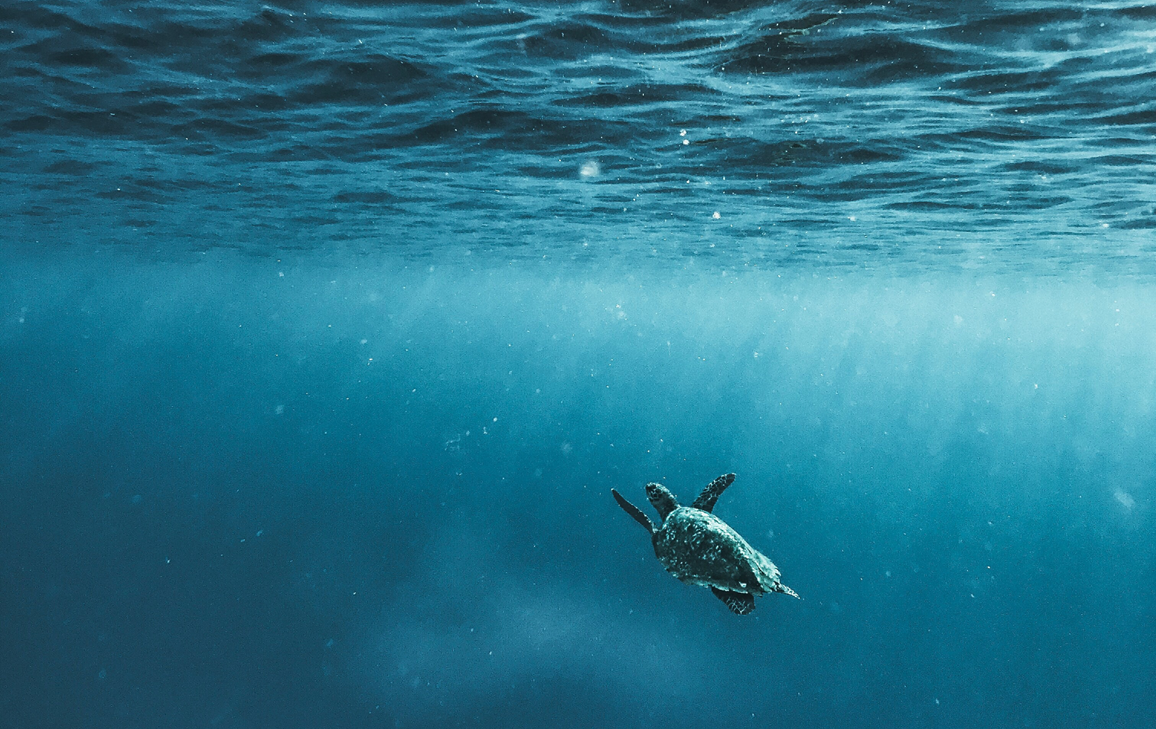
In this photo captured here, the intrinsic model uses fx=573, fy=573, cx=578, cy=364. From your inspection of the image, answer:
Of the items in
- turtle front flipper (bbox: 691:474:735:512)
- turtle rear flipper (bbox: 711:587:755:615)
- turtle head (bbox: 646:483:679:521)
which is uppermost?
turtle rear flipper (bbox: 711:587:755:615)

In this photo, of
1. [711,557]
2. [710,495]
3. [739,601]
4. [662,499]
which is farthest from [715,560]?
[662,499]

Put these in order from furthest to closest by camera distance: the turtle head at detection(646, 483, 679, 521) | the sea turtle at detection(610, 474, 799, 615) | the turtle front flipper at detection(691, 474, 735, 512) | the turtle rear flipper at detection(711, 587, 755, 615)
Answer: the turtle head at detection(646, 483, 679, 521) → the turtle front flipper at detection(691, 474, 735, 512) → the sea turtle at detection(610, 474, 799, 615) → the turtle rear flipper at detection(711, 587, 755, 615)

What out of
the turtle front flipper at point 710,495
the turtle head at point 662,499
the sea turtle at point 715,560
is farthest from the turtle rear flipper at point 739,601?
the turtle head at point 662,499

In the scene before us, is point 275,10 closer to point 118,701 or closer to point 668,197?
point 668,197

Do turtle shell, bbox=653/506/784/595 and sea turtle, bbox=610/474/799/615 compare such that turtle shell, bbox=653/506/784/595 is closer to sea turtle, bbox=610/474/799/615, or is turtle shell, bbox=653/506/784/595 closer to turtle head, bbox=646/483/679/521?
sea turtle, bbox=610/474/799/615

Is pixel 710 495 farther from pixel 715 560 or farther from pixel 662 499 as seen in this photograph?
pixel 715 560

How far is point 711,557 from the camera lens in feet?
19.8

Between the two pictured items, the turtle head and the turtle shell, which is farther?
the turtle head

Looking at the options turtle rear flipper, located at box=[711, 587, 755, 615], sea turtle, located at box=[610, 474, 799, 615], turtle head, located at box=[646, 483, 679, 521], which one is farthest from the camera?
turtle head, located at box=[646, 483, 679, 521]

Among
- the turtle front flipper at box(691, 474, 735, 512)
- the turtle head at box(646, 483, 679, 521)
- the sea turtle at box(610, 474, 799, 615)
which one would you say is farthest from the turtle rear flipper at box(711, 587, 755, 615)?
the turtle head at box(646, 483, 679, 521)

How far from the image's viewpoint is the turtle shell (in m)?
5.75

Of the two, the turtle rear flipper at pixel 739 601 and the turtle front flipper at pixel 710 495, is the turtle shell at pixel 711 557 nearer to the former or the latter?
the turtle rear flipper at pixel 739 601

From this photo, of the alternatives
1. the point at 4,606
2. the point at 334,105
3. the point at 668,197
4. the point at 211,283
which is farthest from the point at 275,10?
the point at 211,283

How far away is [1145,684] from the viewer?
36469 mm
